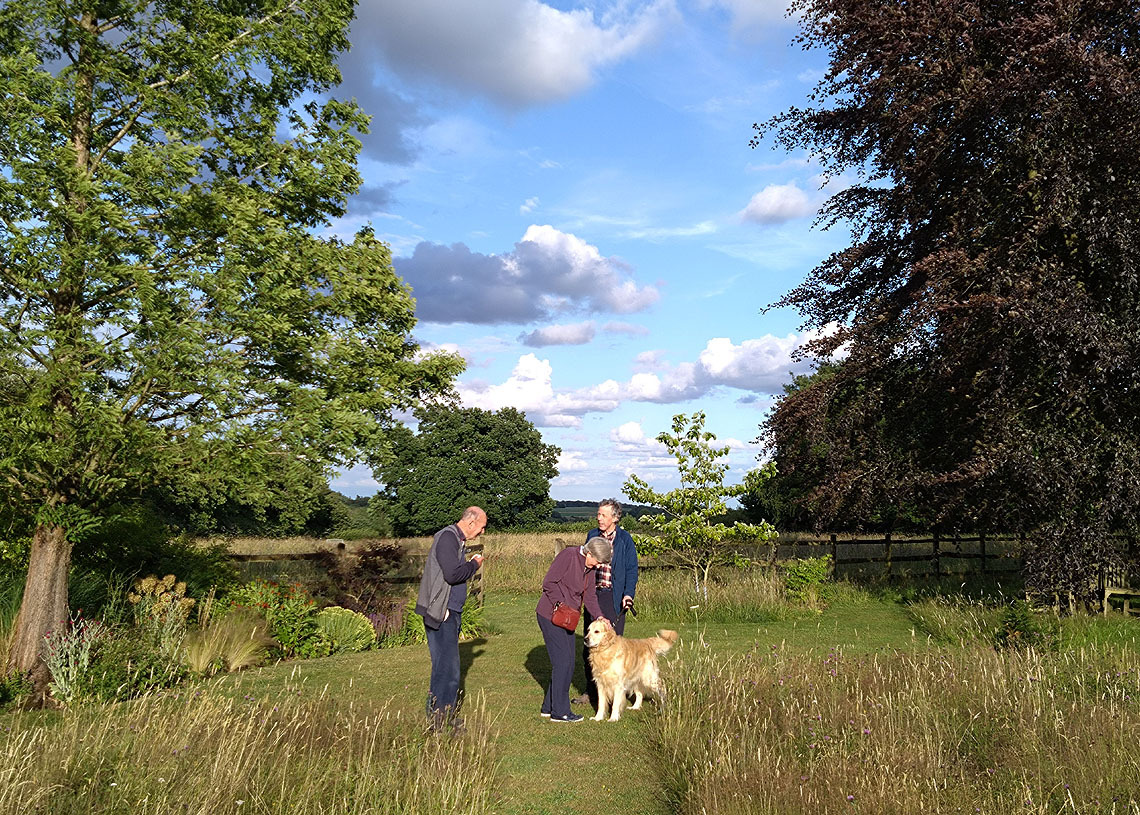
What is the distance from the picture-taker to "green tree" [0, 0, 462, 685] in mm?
8570

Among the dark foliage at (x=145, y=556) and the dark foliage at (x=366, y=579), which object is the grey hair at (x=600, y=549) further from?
the dark foliage at (x=145, y=556)

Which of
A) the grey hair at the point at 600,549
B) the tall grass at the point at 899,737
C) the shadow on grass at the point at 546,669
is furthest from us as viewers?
the shadow on grass at the point at 546,669

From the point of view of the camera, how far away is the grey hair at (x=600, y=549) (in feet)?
25.2

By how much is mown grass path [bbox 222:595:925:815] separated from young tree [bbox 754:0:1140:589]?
2.84 m

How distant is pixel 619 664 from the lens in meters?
7.93

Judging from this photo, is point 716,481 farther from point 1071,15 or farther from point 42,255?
point 42,255

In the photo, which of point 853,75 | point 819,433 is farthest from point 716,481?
point 853,75

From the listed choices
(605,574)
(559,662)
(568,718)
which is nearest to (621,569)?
(605,574)

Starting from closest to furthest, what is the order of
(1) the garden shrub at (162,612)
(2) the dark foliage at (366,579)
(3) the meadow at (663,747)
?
1. (3) the meadow at (663,747)
2. (1) the garden shrub at (162,612)
3. (2) the dark foliage at (366,579)

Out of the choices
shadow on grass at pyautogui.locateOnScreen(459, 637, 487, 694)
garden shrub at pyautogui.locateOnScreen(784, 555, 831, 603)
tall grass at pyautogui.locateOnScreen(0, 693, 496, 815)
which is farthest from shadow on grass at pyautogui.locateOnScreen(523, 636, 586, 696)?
garden shrub at pyautogui.locateOnScreen(784, 555, 831, 603)

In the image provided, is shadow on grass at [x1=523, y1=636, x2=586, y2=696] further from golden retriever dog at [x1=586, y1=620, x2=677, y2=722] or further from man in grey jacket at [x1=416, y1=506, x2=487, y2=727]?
man in grey jacket at [x1=416, y1=506, x2=487, y2=727]

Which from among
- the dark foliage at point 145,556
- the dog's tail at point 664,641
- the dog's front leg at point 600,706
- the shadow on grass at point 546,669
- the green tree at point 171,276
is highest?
the green tree at point 171,276

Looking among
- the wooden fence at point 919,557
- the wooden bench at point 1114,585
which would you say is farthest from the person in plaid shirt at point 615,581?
the wooden fence at point 919,557

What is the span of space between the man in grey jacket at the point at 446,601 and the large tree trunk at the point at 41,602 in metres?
5.59
